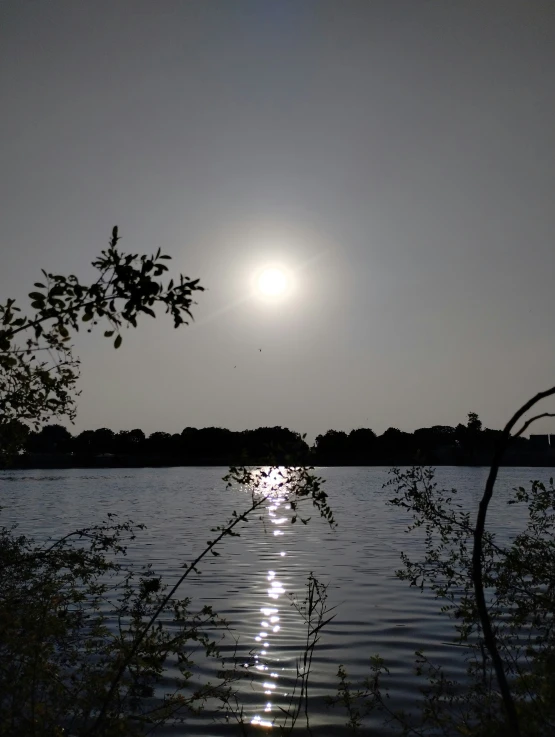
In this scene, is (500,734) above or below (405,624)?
above

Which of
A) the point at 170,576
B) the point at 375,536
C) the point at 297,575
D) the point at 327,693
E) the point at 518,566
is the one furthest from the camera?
the point at 375,536

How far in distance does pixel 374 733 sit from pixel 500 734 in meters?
5.43

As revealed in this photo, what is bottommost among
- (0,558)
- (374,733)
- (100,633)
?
(374,733)

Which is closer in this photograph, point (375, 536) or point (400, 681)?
point (400, 681)

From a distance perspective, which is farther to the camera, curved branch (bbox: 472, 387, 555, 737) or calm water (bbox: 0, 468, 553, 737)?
calm water (bbox: 0, 468, 553, 737)

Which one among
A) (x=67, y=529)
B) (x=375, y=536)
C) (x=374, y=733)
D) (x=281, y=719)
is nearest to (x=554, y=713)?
(x=374, y=733)

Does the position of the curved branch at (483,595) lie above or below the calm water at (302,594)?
above

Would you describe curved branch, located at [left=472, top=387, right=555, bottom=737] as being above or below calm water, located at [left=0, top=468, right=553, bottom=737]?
above

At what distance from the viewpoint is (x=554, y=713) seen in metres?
5.53

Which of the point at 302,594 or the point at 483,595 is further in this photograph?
the point at 302,594

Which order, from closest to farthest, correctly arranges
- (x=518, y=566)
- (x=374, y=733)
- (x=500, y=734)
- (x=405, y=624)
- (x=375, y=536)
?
(x=500, y=734)
(x=518, y=566)
(x=374, y=733)
(x=405, y=624)
(x=375, y=536)

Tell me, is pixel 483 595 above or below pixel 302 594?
above

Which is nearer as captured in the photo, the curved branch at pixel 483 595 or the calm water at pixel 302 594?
the curved branch at pixel 483 595

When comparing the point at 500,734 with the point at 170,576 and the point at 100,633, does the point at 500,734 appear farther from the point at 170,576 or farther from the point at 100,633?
the point at 170,576
